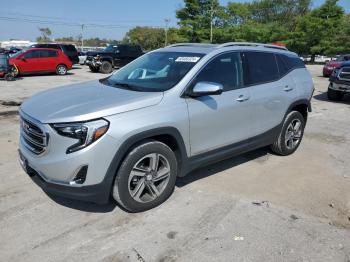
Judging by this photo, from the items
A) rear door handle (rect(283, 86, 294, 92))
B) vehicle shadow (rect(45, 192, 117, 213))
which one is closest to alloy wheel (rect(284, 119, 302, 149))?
rear door handle (rect(283, 86, 294, 92))

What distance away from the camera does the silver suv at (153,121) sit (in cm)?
332

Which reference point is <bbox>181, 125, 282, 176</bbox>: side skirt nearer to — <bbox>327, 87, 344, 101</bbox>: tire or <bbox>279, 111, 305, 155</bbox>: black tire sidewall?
<bbox>279, 111, 305, 155</bbox>: black tire sidewall

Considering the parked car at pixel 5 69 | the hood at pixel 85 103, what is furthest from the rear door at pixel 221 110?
the parked car at pixel 5 69

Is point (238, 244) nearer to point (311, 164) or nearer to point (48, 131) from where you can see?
point (48, 131)

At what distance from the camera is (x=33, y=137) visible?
11.8 ft

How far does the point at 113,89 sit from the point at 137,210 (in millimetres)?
1410

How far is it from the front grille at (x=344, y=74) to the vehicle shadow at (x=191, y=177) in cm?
647

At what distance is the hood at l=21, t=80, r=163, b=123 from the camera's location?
3344 millimetres

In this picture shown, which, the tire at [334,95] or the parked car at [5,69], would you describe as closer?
the tire at [334,95]

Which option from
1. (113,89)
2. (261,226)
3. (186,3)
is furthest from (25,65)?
(186,3)

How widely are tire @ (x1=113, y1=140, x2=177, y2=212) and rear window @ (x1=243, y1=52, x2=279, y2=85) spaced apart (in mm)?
1674

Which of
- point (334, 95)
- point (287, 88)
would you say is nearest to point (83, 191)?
point (287, 88)

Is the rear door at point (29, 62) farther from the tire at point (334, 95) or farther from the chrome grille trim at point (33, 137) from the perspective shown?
the chrome grille trim at point (33, 137)

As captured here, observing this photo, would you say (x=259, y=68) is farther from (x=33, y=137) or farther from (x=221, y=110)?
(x=33, y=137)
